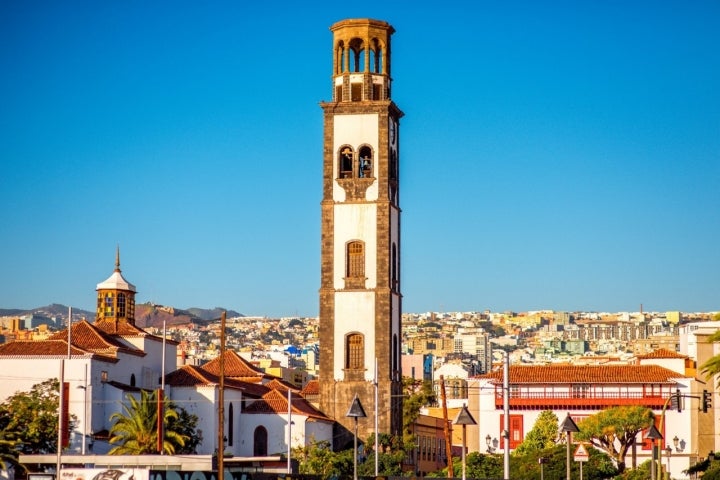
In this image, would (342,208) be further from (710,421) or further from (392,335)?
(710,421)

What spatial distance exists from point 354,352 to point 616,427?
22.0 metres

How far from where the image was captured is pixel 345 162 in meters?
88.4

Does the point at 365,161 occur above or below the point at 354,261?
above

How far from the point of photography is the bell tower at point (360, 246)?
A: 86.6m

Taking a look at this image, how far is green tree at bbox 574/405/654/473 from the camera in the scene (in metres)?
100

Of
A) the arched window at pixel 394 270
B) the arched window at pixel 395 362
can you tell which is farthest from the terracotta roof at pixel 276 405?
the arched window at pixel 394 270

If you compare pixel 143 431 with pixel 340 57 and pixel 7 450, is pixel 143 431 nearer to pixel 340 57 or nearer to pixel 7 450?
pixel 7 450

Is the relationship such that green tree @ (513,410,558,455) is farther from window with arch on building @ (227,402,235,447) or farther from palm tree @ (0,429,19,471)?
palm tree @ (0,429,19,471)

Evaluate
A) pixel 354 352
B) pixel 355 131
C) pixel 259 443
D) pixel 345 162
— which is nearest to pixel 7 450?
pixel 259 443

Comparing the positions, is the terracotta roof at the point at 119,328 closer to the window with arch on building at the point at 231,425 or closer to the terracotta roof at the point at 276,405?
the window with arch on building at the point at 231,425

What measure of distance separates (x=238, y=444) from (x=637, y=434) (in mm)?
28996

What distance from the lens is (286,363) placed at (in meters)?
189

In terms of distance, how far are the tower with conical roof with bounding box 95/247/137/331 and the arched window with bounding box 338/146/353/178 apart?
1600 cm

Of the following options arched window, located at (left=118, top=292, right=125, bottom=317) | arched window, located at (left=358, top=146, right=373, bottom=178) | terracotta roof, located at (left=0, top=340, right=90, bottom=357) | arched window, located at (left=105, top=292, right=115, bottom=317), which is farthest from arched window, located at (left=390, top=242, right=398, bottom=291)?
terracotta roof, located at (left=0, top=340, right=90, bottom=357)
